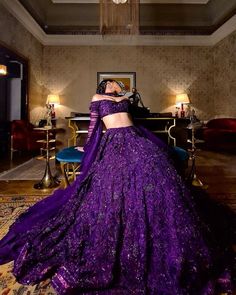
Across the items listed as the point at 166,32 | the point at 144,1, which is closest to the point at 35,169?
the point at 144,1

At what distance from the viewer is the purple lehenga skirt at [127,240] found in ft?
4.16

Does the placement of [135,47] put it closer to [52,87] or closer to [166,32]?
[166,32]

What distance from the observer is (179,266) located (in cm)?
124

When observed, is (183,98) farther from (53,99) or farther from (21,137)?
(21,137)

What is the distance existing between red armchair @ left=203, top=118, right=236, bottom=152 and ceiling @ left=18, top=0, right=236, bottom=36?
2.66 metres

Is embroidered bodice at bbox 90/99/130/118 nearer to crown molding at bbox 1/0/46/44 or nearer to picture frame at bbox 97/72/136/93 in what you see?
crown molding at bbox 1/0/46/44

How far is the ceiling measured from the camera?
6203 millimetres

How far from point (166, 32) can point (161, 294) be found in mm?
7520

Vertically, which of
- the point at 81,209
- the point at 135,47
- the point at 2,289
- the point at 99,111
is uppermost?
the point at 135,47

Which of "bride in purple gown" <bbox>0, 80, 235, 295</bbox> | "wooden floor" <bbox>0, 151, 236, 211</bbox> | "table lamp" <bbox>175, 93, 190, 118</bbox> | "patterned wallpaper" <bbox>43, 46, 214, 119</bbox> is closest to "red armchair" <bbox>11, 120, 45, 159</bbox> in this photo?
"wooden floor" <bbox>0, 151, 236, 211</bbox>

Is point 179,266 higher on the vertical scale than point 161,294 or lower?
higher

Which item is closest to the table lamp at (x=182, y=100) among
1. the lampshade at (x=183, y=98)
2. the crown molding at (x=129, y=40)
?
the lampshade at (x=183, y=98)

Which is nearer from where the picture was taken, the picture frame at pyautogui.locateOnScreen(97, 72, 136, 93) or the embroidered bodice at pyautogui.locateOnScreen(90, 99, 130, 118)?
the embroidered bodice at pyautogui.locateOnScreen(90, 99, 130, 118)

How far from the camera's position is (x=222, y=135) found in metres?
5.82
